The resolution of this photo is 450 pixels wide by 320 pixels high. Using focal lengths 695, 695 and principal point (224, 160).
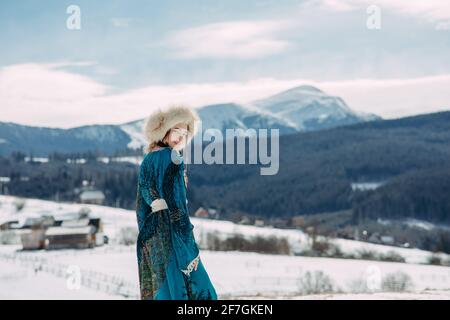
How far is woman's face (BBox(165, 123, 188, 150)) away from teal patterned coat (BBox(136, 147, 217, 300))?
7 centimetres

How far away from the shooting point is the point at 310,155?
158000mm

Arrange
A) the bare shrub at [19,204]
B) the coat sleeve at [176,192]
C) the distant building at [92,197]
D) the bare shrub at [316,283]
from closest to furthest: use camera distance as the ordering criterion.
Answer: the coat sleeve at [176,192] → the bare shrub at [316,283] → the bare shrub at [19,204] → the distant building at [92,197]

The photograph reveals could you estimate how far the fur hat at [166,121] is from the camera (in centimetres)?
508

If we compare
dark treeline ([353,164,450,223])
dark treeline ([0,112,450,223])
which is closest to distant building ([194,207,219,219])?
dark treeline ([0,112,450,223])

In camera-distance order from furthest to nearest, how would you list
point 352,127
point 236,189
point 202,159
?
point 352,127 < point 236,189 < point 202,159

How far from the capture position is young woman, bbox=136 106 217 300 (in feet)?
16.3

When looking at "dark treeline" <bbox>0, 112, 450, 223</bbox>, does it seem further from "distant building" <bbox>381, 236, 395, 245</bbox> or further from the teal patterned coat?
the teal patterned coat

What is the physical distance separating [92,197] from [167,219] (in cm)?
9739

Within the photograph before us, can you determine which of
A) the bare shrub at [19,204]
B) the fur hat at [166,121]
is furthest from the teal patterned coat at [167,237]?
the bare shrub at [19,204]

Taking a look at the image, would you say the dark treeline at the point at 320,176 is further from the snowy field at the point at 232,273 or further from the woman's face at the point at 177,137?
the woman's face at the point at 177,137

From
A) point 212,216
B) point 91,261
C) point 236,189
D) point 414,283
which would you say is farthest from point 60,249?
point 236,189

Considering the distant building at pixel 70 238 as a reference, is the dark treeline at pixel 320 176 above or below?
above

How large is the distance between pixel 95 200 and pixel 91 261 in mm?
57874

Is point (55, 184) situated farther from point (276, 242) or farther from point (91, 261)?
point (91, 261)
